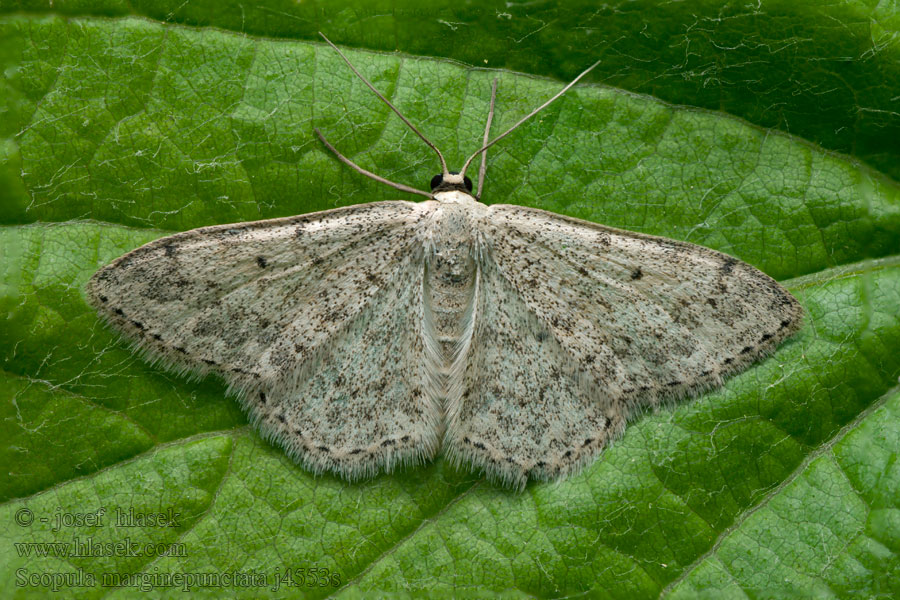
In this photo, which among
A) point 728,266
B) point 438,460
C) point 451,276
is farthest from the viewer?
point 438,460

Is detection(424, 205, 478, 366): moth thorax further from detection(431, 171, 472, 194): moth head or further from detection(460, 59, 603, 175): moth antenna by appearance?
detection(460, 59, 603, 175): moth antenna

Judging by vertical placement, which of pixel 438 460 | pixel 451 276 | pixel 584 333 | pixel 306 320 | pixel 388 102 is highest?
pixel 388 102

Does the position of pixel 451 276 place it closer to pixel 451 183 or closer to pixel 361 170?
pixel 451 183

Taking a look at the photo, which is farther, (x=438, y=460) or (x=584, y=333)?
(x=438, y=460)

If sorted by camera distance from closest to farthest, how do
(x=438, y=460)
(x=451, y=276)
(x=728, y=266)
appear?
(x=728, y=266), (x=451, y=276), (x=438, y=460)

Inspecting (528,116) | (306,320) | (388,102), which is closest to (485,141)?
(528,116)

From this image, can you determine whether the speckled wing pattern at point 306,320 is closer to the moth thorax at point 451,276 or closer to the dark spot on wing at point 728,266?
the moth thorax at point 451,276

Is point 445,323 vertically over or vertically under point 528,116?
under

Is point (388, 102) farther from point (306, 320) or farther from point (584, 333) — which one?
point (584, 333)

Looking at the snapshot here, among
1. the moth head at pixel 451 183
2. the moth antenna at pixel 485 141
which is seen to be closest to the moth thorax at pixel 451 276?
the moth head at pixel 451 183
